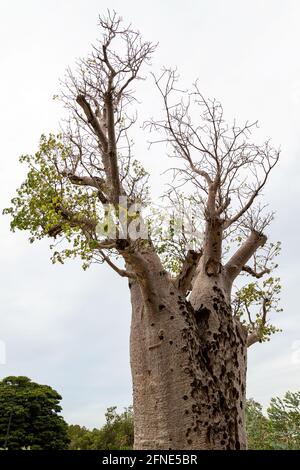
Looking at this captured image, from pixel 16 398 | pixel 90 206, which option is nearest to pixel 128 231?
pixel 90 206

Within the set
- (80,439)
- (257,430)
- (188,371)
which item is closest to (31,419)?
(80,439)

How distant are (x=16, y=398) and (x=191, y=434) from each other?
13.9 m

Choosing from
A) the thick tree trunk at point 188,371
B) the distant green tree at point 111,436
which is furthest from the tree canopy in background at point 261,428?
the thick tree trunk at point 188,371

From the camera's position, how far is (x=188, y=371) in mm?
4828

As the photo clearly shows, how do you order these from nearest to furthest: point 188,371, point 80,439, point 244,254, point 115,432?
1. point 188,371
2. point 244,254
3. point 115,432
4. point 80,439

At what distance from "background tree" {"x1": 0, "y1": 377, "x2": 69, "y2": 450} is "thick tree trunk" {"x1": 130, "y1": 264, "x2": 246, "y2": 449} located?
1196 cm

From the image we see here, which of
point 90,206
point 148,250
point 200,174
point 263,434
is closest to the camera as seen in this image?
point 90,206

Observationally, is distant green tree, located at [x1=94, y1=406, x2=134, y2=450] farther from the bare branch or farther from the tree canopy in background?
the bare branch

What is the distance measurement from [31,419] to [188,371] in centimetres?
1359

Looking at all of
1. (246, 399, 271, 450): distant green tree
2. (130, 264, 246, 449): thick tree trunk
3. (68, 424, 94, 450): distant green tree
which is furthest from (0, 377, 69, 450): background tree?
(130, 264, 246, 449): thick tree trunk

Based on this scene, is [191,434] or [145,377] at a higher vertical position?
[145,377]

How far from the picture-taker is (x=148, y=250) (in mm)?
5680

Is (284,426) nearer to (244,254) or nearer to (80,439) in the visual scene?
(244,254)

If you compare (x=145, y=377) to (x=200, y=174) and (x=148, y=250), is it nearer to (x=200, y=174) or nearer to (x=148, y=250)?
(x=148, y=250)
